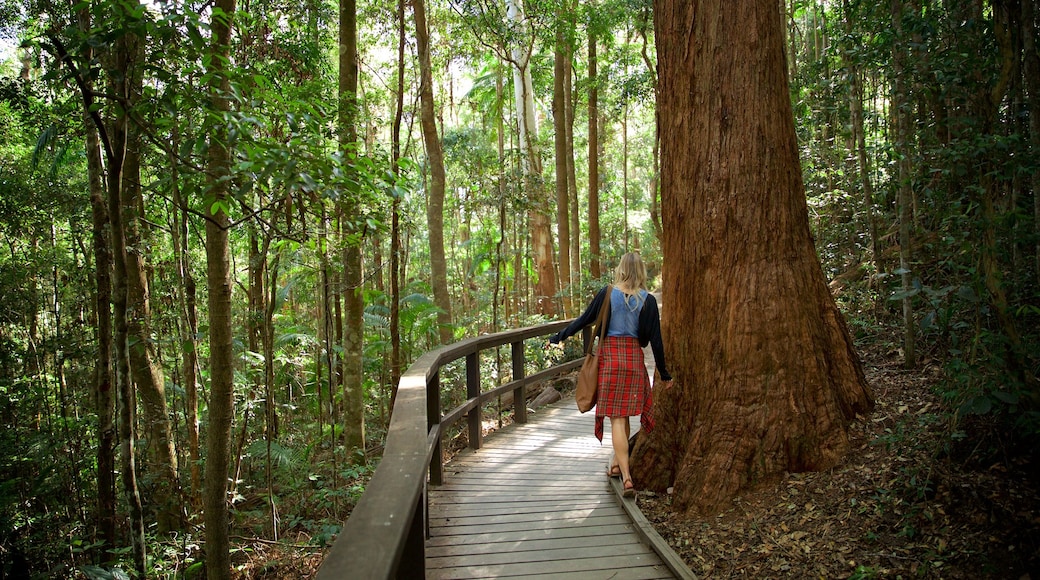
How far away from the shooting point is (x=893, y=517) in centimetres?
351

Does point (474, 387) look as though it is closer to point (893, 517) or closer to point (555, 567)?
point (555, 567)

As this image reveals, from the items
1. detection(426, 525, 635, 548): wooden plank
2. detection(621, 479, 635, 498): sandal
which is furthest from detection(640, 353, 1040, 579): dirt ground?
detection(426, 525, 635, 548): wooden plank

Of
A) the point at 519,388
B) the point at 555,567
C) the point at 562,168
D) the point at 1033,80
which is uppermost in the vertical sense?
the point at 562,168

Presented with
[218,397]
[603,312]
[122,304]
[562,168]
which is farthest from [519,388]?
[562,168]

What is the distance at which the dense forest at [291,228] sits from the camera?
3557mm

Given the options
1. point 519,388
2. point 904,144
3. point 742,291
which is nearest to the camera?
point 742,291

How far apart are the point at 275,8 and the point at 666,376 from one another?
766cm

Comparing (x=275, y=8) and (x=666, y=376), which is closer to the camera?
(x=666, y=376)

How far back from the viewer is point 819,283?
15.4ft

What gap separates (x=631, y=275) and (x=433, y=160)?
7.70m

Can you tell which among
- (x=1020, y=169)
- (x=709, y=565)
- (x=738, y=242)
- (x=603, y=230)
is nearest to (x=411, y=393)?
(x=709, y=565)

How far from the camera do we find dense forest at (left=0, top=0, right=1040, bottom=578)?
3557 millimetres

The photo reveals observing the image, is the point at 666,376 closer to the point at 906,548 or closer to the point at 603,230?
the point at 906,548

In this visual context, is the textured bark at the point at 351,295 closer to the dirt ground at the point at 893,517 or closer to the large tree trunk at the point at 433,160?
the large tree trunk at the point at 433,160
